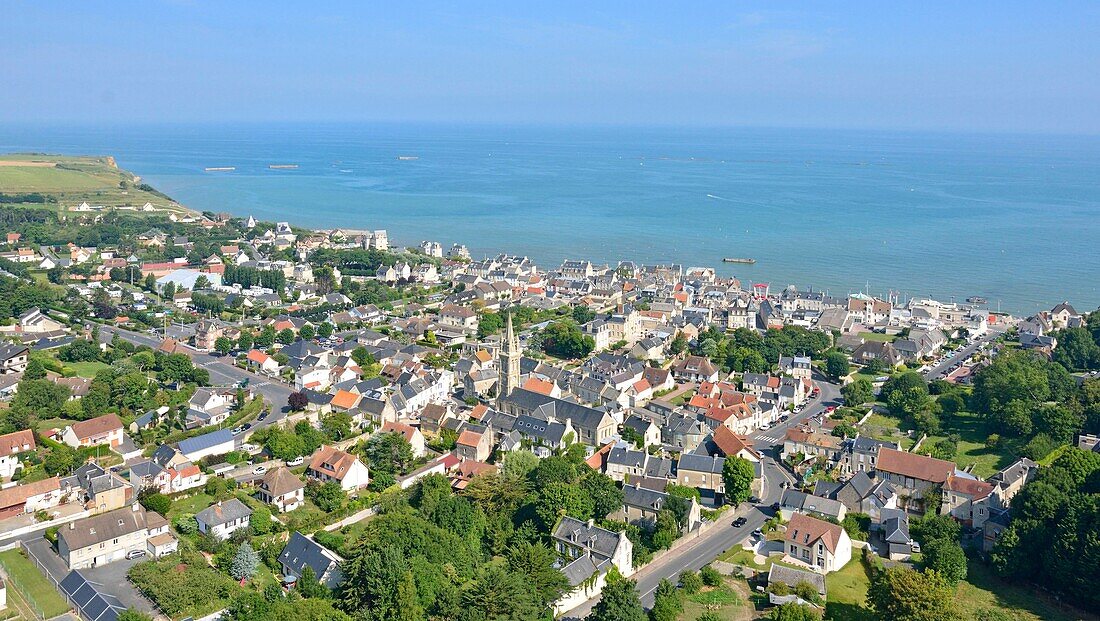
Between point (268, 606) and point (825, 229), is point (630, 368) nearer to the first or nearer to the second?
point (268, 606)

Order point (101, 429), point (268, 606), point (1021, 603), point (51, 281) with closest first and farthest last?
1. point (268, 606)
2. point (1021, 603)
3. point (101, 429)
4. point (51, 281)

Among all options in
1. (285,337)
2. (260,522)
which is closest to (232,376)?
(285,337)

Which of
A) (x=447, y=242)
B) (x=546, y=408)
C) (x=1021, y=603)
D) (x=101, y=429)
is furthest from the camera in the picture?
(x=447, y=242)

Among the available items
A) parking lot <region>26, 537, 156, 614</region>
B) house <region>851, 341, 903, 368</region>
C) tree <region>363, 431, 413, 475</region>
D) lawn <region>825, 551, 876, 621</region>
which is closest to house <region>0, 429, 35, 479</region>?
parking lot <region>26, 537, 156, 614</region>

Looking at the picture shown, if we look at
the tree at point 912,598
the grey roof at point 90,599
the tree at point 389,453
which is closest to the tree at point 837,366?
the tree at point 912,598

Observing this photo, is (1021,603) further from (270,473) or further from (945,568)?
(270,473)

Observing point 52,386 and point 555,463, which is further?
point 52,386

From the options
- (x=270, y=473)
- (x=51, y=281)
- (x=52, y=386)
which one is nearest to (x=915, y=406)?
(x=270, y=473)

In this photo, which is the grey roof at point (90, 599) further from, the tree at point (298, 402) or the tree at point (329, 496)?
the tree at point (298, 402)
